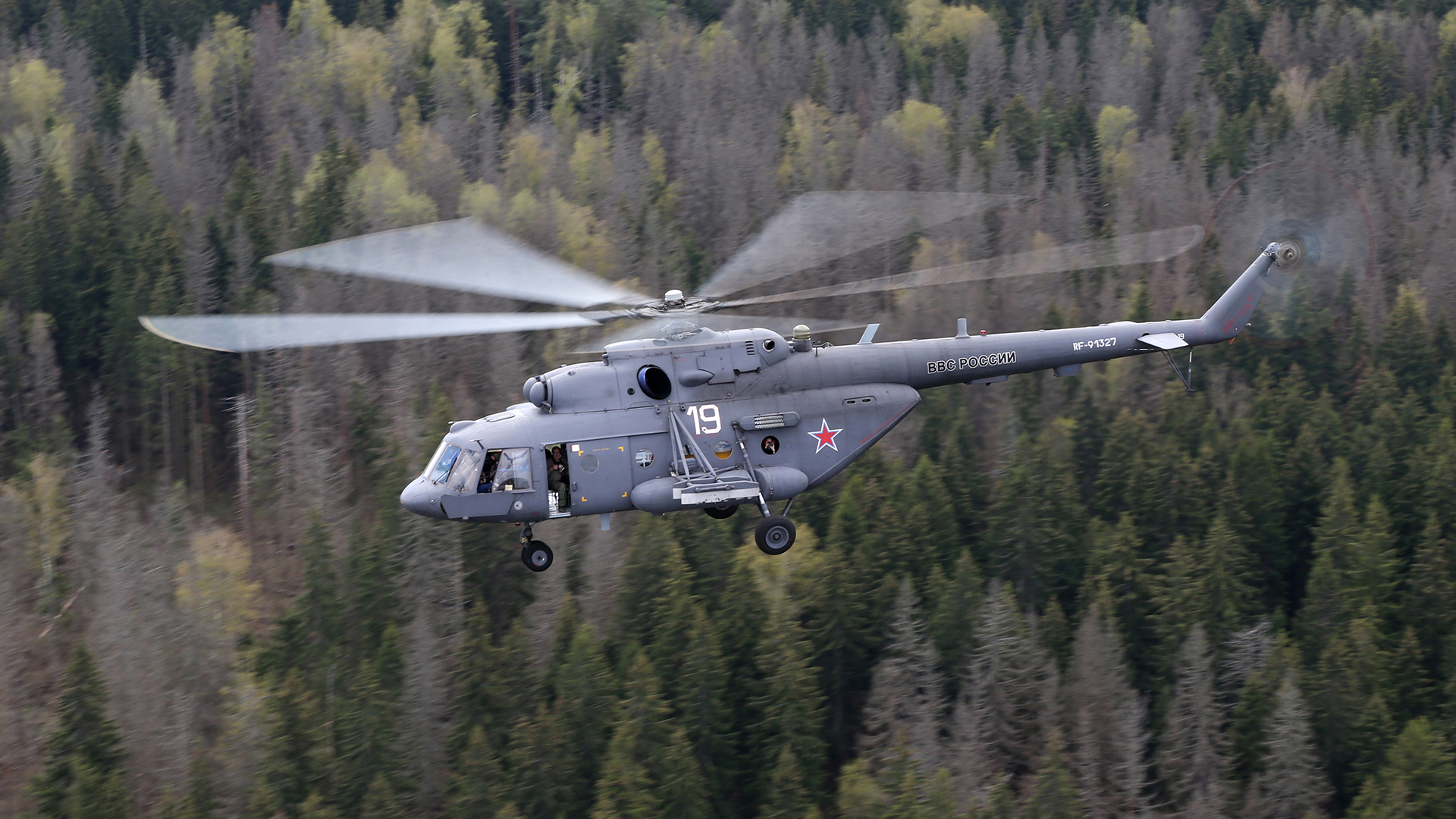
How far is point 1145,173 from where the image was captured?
109375 millimetres

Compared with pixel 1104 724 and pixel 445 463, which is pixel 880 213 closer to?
pixel 1104 724

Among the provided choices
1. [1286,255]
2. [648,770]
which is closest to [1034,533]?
[648,770]

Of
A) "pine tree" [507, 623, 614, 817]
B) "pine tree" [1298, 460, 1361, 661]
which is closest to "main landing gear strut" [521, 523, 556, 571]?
"pine tree" [507, 623, 614, 817]

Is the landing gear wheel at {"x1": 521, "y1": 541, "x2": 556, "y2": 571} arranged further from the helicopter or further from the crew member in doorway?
the crew member in doorway

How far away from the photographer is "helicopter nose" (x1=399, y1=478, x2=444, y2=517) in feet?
86.0

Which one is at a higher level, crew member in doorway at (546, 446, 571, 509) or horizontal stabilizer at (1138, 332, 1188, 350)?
horizontal stabilizer at (1138, 332, 1188, 350)

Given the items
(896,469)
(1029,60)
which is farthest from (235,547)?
(1029,60)

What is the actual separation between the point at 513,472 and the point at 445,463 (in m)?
1.15

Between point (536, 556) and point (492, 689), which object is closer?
point (536, 556)

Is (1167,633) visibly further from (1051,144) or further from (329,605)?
(1051,144)

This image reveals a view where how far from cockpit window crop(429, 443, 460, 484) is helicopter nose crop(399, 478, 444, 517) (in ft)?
0.52

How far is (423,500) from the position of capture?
86.1 feet

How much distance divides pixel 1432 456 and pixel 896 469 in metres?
26.3

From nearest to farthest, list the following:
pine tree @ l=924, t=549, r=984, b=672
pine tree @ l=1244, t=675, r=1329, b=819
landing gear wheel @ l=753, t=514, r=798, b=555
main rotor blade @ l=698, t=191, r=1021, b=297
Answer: landing gear wheel @ l=753, t=514, r=798, b=555, pine tree @ l=1244, t=675, r=1329, b=819, pine tree @ l=924, t=549, r=984, b=672, main rotor blade @ l=698, t=191, r=1021, b=297
